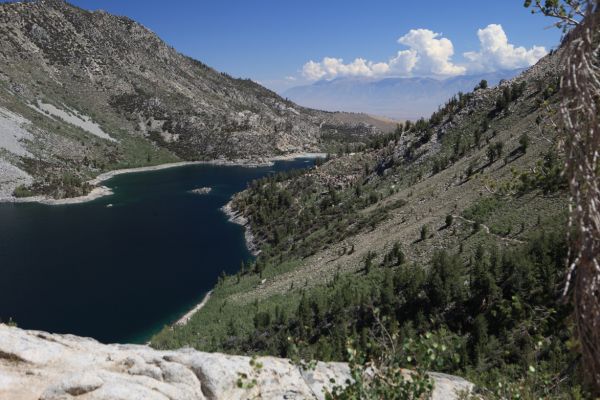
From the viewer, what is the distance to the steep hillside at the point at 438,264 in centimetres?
1119

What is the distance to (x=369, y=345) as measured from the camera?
7.21 meters

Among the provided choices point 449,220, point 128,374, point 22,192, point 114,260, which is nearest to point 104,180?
point 22,192

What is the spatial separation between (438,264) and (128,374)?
1204 inches

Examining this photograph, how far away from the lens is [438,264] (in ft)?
121

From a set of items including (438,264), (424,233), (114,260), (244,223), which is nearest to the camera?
(438,264)

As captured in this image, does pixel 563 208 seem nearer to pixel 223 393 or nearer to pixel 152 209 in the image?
pixel 223 393

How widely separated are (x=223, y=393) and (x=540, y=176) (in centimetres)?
907

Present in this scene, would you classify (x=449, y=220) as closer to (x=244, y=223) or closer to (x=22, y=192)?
(x=244, y=223)

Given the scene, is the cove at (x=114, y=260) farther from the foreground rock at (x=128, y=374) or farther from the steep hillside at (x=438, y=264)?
the foreground rock at (x=128, y=374)

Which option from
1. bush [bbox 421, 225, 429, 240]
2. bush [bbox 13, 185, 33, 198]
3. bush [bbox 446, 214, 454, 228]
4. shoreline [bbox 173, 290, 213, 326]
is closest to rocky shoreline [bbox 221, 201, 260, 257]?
shoreline [bbox 173, 290, 213, 326]

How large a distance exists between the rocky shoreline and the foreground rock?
6367cm

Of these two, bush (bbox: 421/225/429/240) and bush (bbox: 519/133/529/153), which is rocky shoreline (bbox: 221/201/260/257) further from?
bush (bbox: 519/133/529/153)

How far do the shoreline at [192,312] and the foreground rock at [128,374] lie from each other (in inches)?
1494

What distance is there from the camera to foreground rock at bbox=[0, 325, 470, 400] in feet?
30.9
